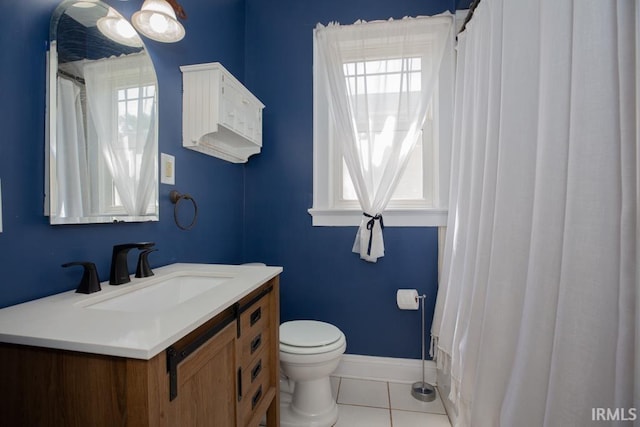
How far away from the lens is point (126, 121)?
1128 mm

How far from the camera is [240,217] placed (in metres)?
2.10

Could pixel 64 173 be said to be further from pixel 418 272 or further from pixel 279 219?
pixel 418 272

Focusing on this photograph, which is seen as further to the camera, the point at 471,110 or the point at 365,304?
the point at 365,304

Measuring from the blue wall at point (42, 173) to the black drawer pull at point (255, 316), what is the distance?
1.86 feet

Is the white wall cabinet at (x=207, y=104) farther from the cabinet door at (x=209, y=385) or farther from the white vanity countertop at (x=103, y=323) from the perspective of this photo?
the cabinet door at (x=209, y=385)

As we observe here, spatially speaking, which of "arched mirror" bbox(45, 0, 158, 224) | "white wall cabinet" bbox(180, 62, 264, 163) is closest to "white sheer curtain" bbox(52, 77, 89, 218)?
"arched mirror" bbox(45, 0, 158, 224)

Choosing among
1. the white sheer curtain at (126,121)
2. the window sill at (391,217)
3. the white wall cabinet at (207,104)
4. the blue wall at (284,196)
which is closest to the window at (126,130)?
the white sheer curtain at (126,121)

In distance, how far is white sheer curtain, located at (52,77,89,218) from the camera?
876 mm

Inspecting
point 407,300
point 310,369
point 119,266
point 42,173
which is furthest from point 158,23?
point 407,300

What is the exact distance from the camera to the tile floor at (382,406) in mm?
1531

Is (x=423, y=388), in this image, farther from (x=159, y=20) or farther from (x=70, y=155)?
(x=159, y=20)

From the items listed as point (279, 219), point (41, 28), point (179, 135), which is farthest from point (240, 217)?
point (41, 28)

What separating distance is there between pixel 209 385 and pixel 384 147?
1626mm

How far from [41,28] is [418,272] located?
6.81ft
